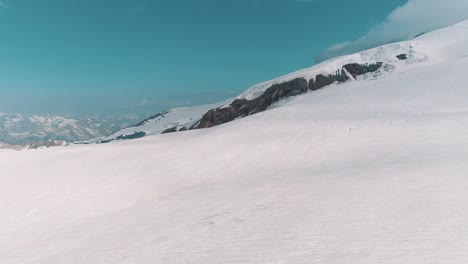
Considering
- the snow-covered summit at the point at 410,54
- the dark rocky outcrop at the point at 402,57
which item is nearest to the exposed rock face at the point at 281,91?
the snow-covered summit at the point at 410,54

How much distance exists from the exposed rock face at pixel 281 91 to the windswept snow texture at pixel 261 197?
35846 mm

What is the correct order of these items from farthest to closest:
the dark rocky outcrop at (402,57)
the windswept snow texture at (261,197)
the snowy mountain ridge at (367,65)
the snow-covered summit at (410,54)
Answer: the dark rocky outcrop at (402,57) < the snowy mountain ridge at (367,65) < the snow-covered summit at (410,54) < the windswept snow texture at (261,197)

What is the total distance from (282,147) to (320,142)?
220 cm

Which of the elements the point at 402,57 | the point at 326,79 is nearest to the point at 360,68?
the point at 326,79

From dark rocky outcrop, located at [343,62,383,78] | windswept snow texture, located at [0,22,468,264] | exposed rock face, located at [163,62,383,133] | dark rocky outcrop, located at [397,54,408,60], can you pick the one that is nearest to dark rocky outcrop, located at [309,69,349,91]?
exposed rock face, located at [163,62,383,133]

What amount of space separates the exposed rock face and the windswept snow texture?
35846mm

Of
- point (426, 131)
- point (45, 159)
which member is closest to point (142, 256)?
point (426, 131)

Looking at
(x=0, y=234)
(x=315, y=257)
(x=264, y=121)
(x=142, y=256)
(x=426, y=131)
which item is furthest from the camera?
(x=264, y=121)

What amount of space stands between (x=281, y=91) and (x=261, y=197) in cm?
5485

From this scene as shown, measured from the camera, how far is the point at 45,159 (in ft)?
67.2

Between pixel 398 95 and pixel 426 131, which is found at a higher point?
pixel 398 95

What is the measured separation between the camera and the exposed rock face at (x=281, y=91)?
58194mm

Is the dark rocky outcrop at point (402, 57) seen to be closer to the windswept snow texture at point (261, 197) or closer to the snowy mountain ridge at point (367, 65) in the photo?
the snowy mountain ridge at point (367, 65)

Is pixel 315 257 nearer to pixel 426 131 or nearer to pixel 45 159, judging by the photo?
pixel 426 131
